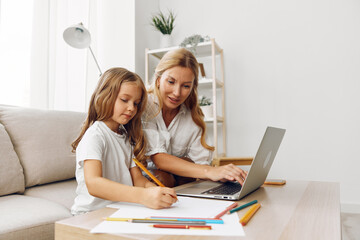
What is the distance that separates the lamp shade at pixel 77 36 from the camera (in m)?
1.92

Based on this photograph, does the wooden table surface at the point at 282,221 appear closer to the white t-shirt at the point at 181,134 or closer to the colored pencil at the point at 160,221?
the colored pencil at the point at 160,221

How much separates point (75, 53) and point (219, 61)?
1314mm

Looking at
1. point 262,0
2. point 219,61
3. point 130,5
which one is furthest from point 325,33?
point 130,5

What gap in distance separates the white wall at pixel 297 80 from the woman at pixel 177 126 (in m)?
1.37

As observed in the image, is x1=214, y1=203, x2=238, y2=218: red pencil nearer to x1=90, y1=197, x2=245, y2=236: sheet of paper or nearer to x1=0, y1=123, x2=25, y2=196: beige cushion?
x1=90, y1=197, x2=245, y2=236: sheet of paper

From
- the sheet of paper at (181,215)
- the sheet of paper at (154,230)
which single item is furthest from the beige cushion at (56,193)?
the sheet of paper at (154,230)

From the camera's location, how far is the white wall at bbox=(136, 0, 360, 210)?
2340 mm

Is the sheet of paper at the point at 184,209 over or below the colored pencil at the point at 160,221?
below

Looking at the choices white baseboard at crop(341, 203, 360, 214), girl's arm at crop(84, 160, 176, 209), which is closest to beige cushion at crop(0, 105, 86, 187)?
girl's arm at crop(84, 160, 176, 209)

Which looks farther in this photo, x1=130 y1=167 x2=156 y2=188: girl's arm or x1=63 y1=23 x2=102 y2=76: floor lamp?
x1=63 y1=23 x2=102 y2=76: floor lamp

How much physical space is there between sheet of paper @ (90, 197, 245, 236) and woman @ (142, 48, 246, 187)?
0.25 m

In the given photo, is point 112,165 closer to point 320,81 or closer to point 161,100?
point 161,100

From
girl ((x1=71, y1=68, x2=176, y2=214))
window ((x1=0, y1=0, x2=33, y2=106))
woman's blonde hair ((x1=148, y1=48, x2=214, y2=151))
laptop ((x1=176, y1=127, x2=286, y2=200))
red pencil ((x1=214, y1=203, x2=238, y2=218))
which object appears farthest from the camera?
window ((x1=0, y1=0, x2=33, y2=106))

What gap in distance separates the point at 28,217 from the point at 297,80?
2.28m
